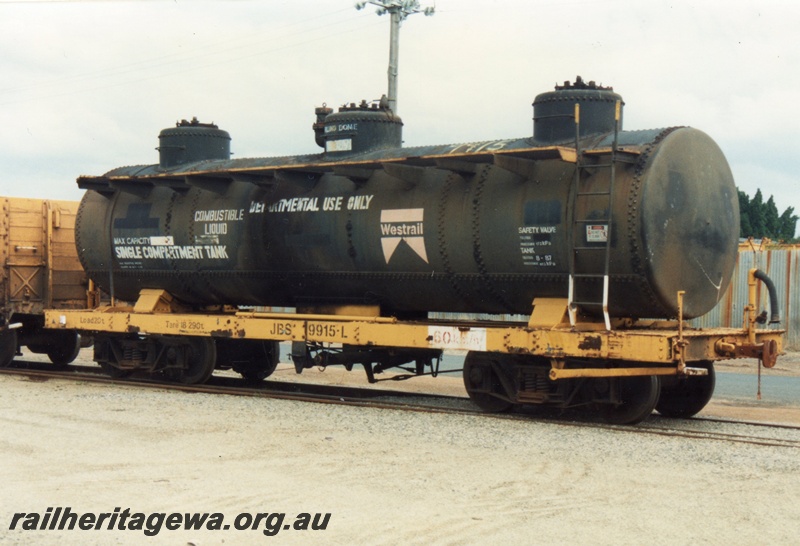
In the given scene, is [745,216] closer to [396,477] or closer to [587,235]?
[587,235]

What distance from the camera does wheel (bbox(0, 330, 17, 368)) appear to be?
61.3 feet

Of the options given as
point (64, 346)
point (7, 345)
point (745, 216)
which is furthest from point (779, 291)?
point (745, 216)

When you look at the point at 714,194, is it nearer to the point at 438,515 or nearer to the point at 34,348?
the point at 438,515

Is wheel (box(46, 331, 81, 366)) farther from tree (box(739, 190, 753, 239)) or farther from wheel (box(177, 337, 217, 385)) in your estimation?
tree (box(739, 190, 753, 239))

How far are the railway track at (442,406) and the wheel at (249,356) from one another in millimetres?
249

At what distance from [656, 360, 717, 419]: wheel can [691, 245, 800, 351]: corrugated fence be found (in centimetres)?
1247

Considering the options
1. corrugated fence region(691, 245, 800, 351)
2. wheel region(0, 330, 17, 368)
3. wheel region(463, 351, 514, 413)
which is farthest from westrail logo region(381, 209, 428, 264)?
corrugated fence region(691, 245, 800, 351)

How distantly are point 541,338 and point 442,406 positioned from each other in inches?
101

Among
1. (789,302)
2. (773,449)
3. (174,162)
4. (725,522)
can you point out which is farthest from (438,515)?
(789,302)

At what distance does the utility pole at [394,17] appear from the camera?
1030 inches

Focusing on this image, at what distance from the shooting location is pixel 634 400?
39.2 feet

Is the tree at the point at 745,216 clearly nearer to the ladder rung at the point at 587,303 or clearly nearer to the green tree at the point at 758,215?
the green tree at the point at 758,215

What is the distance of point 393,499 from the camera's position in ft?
25.1

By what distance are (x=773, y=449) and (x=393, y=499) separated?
4642mm
